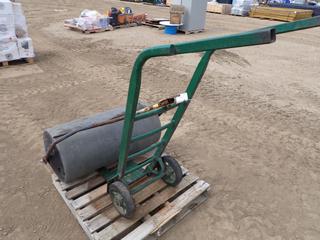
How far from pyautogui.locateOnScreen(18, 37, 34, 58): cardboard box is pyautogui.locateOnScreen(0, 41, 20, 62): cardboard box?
9cm

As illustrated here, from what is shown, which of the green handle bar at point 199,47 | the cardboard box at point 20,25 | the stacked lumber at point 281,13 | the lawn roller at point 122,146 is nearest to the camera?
the green handle bar at point 199,47

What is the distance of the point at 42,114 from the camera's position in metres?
4.53

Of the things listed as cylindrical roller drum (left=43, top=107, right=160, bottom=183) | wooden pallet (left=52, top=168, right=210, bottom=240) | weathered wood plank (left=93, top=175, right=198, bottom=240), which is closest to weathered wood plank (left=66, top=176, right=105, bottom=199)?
wooden pallet (left=52, top=168, right=210, bottom=240)

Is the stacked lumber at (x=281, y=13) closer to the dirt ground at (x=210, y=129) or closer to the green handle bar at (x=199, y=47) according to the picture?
the dirt ground at (x=210, y=129)

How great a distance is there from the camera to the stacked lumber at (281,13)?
15016mm

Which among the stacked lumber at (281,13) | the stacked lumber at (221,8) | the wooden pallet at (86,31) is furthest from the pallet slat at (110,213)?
the stacked lumber at (221,8)

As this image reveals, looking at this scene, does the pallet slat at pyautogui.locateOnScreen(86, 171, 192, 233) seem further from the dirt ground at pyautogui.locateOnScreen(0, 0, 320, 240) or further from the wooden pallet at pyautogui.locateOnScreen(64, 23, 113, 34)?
the wooden pallet at pyautogui.locateOnScreen(64, 23, 113, 34)

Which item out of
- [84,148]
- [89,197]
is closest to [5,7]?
A: [84,148]

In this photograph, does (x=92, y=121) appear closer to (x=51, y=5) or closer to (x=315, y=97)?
(x=315, y=97)

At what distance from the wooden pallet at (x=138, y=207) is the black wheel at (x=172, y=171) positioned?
7 centimetres

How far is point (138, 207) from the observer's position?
8.63 feet

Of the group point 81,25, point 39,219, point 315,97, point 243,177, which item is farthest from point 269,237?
point 81,25

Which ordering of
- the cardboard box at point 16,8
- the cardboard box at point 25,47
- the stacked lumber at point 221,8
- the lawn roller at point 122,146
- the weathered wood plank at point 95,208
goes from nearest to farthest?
1. the lawn roller at point 122,146
2. the weathered wood plank at point 95,208
3. the cardboard box at point 16,8
4. the cardboard box at point 25,47
5. the stacked lumber at point 221,8

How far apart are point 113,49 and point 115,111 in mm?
5798
